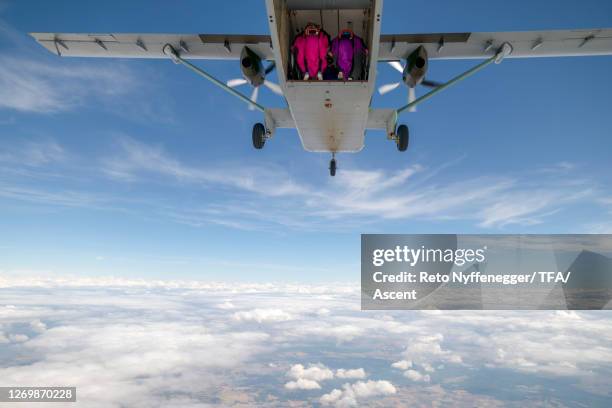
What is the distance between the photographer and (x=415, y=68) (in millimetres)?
10945

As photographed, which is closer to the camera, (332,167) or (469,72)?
(469,72)

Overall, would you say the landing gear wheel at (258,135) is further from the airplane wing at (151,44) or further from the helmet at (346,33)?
the helmet at (346,33)

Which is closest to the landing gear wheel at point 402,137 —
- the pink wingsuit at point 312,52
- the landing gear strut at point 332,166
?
the landing gear strut at point 332,166

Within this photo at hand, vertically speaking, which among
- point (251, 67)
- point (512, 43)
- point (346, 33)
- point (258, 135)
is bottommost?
point (258, 135)

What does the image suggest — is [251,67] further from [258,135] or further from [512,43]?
[512,43]

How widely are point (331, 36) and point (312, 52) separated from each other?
159cm

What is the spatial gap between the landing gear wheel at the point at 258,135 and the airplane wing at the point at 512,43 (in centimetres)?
423

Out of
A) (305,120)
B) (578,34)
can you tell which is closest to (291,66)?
(305,120)

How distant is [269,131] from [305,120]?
9.04 ft

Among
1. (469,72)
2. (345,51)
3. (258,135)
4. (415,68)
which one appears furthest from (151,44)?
(469,72)

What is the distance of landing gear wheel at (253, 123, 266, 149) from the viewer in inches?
496

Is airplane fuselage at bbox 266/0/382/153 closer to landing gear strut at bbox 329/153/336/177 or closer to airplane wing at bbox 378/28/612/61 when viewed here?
airplane wing at bbox 378/28/612/61

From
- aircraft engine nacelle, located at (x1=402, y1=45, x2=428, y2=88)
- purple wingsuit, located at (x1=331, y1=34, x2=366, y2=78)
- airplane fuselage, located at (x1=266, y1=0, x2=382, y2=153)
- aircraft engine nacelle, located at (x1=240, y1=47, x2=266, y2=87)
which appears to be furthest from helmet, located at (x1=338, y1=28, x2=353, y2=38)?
aircraft engine nacelle, located at (x1=240, y1=47, x2=266, y2=87)

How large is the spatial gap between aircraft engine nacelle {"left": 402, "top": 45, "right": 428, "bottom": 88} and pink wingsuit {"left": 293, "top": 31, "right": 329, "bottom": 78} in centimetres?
326
